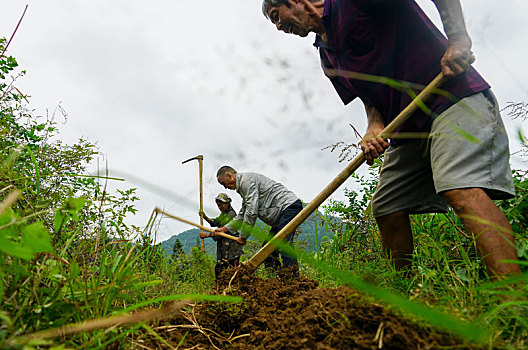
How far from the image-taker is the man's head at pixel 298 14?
2.37 meters

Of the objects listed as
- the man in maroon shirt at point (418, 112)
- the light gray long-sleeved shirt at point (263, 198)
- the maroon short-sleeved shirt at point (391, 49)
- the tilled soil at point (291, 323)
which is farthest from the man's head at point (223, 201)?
the tilled soil at point (291, 323)

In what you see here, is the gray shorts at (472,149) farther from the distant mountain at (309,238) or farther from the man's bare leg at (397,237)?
the distant mountain at (309,238)

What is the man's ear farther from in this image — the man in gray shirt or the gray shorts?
the man in gray shirt

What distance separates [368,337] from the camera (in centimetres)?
95

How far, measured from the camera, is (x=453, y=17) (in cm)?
170

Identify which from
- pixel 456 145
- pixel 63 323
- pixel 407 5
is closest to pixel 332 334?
pixel 63 323

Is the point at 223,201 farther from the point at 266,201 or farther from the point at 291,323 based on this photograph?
the point at 291,323

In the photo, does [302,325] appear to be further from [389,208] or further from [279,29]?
[279,29]

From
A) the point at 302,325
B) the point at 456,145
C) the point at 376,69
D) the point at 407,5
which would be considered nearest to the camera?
the point at 302,325

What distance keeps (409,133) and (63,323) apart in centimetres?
184

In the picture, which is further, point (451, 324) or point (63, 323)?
point (63, 323)

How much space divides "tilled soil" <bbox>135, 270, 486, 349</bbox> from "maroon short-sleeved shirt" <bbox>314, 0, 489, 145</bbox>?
117 centimetres

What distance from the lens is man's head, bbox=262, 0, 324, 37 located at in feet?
7.77

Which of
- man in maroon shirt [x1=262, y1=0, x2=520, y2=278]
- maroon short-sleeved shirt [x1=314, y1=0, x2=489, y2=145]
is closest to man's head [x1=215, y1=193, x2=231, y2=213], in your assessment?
man in maroon shirt [x1=262, y1=0, x2=520, y2=278]
